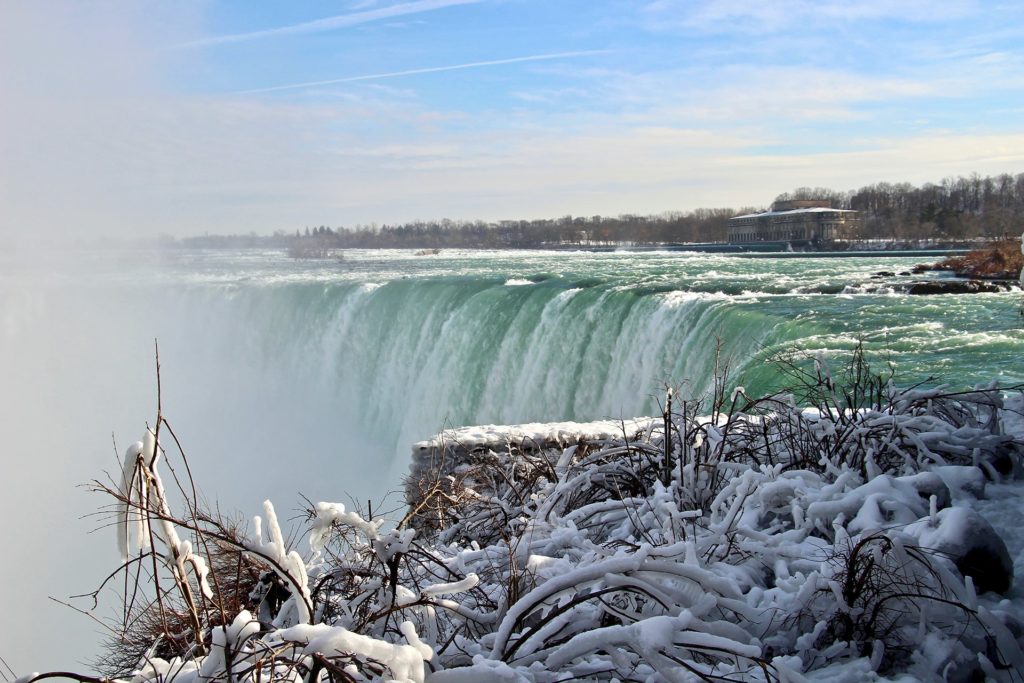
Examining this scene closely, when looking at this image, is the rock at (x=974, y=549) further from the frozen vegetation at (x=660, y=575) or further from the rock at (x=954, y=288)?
the rock at (x=954, y=288)

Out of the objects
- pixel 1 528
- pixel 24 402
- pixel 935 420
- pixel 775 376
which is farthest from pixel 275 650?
pixel 24 402

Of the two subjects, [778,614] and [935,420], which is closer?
[778,614]

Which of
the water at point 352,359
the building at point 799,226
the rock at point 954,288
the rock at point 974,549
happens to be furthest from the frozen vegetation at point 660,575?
the building at point 799,226

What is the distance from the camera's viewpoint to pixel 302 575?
2260mm

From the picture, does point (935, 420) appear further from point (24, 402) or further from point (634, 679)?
point (24, 402)

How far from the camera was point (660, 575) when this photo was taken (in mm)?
2379

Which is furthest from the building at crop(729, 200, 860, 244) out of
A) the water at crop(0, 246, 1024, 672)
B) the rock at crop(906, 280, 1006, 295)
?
the rock at crop(906, 280, 1006, 295)

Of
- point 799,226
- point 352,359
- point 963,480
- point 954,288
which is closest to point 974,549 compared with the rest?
point 963,480

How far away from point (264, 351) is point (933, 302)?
1872 cm

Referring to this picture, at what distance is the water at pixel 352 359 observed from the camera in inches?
519

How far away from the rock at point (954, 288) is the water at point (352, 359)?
2.16 feet

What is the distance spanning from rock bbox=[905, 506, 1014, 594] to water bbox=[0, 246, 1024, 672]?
2.78m

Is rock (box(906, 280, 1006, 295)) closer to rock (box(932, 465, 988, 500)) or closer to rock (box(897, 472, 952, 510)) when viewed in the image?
rock (box(932, 465, 988, 500))

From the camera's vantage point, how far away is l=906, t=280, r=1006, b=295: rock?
665 inches
